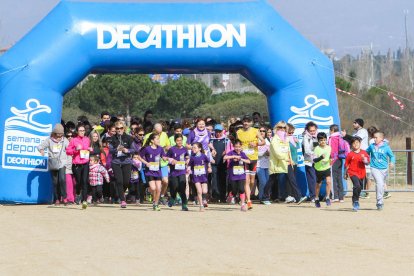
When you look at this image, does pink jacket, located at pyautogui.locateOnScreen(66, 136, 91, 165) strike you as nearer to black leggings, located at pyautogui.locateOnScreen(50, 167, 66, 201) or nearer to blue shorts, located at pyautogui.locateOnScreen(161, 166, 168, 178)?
black leggings, located at pyautogui.locateOnScreen(50, 167, 66, 201)

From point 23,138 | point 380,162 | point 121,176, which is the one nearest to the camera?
point 380,162

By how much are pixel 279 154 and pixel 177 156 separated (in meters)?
2.04

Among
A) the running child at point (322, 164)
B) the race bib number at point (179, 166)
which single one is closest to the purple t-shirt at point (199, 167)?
the race bib number at point (179, 166)

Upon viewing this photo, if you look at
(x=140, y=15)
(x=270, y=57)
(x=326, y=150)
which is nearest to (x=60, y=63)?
(x=140, y=15)

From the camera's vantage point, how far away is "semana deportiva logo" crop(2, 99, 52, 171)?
1764 cm

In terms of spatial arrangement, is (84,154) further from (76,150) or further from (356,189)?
(356,189)

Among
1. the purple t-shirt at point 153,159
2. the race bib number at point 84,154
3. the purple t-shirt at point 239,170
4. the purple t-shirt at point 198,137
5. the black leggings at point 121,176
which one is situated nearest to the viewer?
the purple t-shirt at point 153,159

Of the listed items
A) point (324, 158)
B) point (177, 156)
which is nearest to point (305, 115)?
point (324, 158)

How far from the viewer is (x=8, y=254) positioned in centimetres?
1103

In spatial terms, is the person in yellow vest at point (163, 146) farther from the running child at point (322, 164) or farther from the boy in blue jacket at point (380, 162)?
the boy in blue jacket at point (380, 162)

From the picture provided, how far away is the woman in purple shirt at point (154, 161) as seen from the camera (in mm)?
16500

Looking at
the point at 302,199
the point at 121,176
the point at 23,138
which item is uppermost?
the point at 23,138

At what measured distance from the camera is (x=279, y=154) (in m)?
17.6

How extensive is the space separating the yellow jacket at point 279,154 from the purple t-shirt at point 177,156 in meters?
1.81
